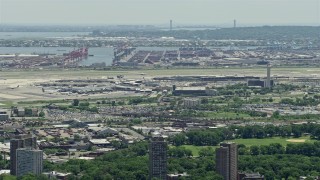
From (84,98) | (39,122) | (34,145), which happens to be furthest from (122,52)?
(34,145)

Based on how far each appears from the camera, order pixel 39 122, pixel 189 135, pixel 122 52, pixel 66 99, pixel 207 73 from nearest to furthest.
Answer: pixel 189 135
pixel 39 122
pixel 66 99
pixel 207 73
pixel 122 52

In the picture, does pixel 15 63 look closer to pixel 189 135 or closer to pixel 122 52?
pixel 122 52

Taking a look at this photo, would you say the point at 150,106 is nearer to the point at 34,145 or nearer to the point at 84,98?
the point at 84,98

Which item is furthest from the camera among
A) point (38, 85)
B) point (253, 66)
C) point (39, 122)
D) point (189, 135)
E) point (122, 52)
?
point (122, 52)

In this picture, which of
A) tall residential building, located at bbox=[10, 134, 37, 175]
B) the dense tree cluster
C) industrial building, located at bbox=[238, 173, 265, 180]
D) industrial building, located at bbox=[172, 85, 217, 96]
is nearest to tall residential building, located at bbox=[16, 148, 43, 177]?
tall residential building, located at bbox=[10, 134, 37, 175]

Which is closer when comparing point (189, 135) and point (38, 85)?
point (189, 135)

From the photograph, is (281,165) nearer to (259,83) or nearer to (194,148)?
(194,148)

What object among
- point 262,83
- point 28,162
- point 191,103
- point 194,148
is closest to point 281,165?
point 194,148
